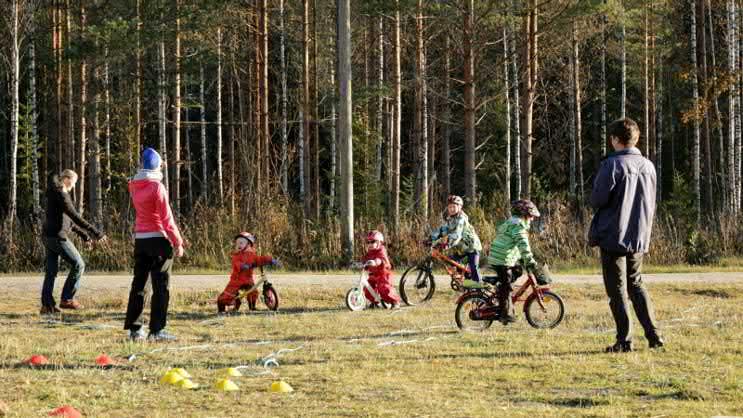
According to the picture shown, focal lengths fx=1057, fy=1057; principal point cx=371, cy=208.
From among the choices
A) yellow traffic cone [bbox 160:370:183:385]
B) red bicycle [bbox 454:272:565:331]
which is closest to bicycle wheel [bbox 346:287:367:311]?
red bicycle [bbox 454:272:565:331]

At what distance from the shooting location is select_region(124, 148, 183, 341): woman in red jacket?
11.0 metres

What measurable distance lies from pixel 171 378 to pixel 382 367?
1.90m

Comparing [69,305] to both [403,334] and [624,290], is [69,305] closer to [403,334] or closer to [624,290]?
[403,334]

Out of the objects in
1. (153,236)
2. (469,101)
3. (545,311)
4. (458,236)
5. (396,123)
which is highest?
(396,123)

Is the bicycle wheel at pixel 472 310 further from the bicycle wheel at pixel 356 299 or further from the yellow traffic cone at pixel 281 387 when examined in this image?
the yellow traffic cone at pixel 281 387

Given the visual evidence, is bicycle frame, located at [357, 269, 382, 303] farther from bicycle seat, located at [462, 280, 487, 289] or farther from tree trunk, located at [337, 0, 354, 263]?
tree trunk, located at [337, 0, 354, 263]

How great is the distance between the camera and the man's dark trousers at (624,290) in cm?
978

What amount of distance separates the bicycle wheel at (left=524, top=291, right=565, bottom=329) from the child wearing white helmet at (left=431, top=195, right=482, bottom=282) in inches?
133

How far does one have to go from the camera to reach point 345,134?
2116 centimetres

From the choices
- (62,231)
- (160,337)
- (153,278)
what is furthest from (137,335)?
(62,231)

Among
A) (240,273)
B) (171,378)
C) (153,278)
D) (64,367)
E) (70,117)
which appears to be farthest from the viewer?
(70,117)

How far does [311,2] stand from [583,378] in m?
31.7

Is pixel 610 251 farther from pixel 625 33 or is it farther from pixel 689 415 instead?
pixel 625 33

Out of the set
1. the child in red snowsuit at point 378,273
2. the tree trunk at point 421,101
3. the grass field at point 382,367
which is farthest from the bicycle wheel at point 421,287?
the tree trunk at point 421,101
